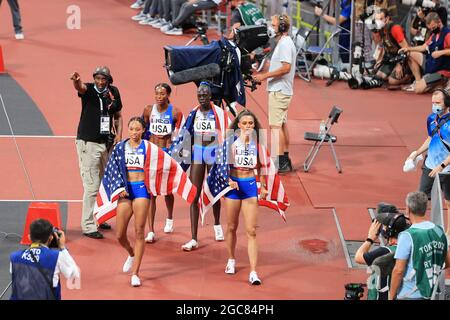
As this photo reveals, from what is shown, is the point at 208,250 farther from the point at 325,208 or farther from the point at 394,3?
the point at 394,3

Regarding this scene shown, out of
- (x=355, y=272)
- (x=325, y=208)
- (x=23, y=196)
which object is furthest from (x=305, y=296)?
(x=23, y=196)

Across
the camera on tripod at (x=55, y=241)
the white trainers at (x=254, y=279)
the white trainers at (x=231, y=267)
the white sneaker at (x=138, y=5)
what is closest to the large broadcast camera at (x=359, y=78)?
the white sneaker at (x=138, y=5)

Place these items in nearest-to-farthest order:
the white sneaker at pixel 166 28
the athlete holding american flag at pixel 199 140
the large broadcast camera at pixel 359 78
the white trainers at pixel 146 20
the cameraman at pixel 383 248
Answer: the cameraman at pixel 383 248 → the athlete holding american flag at pixel 199 140 → the large broadcast camera at pixel 359 78 → the white sneaker at pixel 166 28 → the white trainers at pixel 146 20

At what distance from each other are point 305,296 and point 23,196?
4.79m

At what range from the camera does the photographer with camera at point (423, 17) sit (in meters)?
19.8

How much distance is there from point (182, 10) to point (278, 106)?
8760mm

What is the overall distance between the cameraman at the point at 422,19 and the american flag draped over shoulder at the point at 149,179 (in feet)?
31.9

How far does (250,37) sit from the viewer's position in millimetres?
14188

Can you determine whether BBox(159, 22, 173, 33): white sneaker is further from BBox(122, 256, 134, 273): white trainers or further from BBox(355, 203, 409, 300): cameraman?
BBox(355, 203, 409, 300): cameraman

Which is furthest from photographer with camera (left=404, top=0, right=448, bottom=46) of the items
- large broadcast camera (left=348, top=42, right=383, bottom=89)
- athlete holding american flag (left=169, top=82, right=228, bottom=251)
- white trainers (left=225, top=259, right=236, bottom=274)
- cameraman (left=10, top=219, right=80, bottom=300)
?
cameraman (left=10, top=219, right=80, bottom=300)

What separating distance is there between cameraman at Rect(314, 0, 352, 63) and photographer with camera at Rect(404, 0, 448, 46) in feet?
4.35

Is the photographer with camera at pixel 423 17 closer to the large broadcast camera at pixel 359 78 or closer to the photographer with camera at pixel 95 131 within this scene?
the large broadcast camera at pixel 359 78

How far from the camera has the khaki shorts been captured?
1494 centimetres

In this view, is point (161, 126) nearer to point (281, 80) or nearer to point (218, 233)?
point (218, 233)
